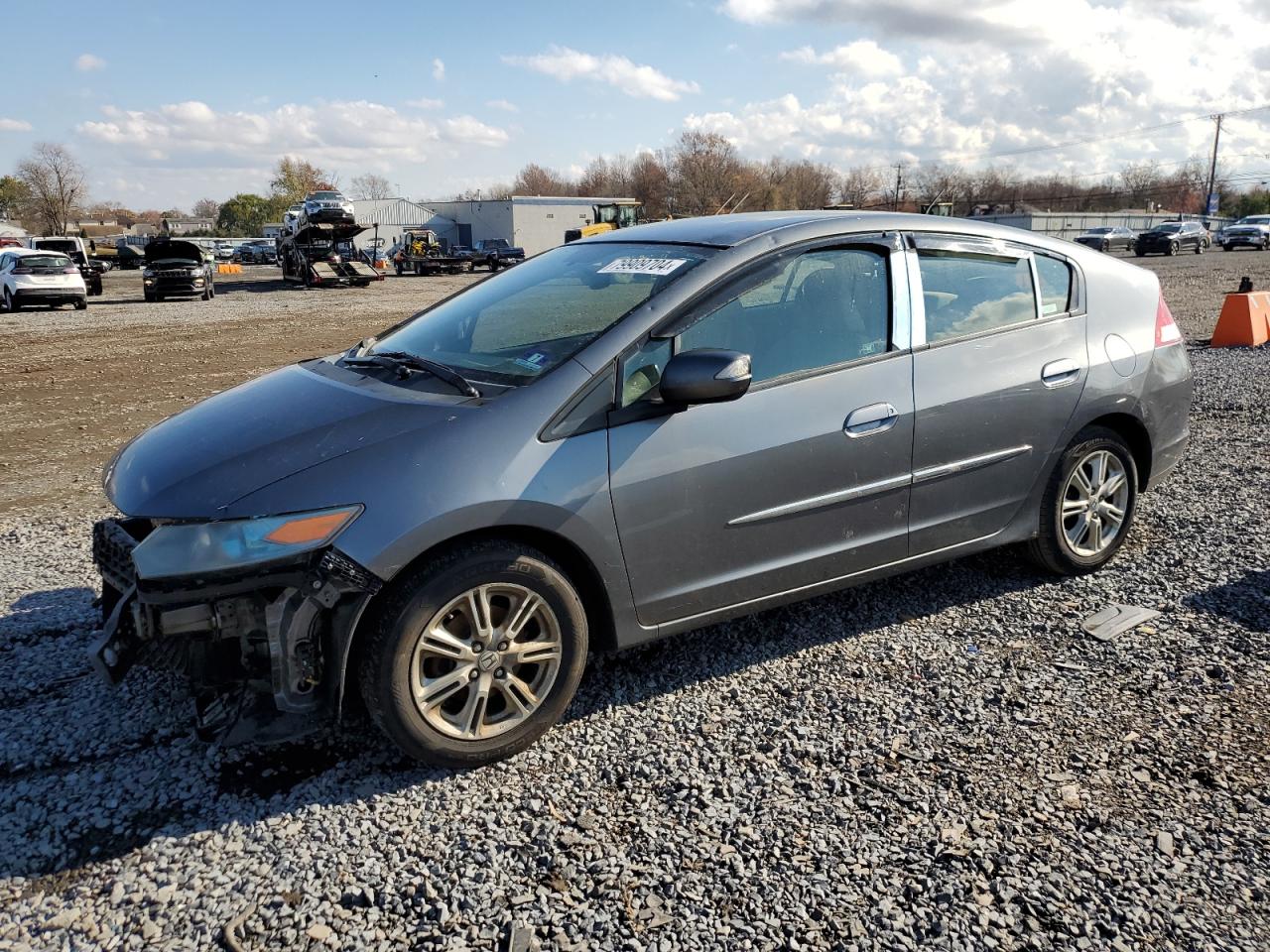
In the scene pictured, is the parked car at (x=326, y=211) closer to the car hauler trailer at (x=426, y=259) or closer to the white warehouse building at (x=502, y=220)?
the car hauler trailer at (x=426, y=259)

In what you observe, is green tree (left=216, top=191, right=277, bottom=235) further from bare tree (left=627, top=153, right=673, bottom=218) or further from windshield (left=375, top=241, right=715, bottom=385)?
windshield (left=375, top=241, right=715, bottom=385)

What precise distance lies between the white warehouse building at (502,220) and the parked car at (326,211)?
3213 centimetres

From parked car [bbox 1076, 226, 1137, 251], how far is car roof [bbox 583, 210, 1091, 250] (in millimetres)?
45467

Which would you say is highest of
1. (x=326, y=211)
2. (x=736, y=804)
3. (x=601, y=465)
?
(x=326, y=211)

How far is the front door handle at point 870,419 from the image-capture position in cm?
353

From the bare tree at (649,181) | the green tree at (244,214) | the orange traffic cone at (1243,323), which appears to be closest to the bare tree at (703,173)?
the bare tree at (649,181)

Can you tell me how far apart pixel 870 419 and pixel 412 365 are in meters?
1.80

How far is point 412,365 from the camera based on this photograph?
358 cm

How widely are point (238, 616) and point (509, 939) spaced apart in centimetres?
125

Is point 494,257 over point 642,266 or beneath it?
over

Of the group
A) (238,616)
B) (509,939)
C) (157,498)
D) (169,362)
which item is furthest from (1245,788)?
(169,362)

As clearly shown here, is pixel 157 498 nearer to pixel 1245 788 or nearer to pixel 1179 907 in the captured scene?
pixel 1179 907

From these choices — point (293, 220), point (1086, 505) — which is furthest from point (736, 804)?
point (293, 220)

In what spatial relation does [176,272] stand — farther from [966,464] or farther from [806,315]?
[966,464]
